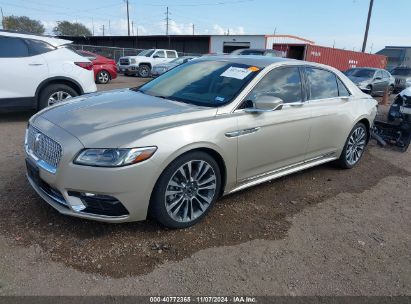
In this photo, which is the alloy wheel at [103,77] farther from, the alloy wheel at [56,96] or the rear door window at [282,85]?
the rear door window at [282,85]

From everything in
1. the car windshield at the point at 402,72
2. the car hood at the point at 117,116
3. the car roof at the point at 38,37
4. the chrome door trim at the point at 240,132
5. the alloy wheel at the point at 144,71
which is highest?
the car roof at the point at 38,37

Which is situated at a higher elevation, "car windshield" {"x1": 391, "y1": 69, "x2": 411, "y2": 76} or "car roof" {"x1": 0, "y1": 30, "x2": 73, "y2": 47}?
"car roof" {"x1": 0, "y1": 30, "x2": 73, "y2": 47}

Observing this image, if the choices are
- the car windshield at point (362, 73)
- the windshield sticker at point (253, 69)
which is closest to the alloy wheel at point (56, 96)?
the windshield sticker at point (253, 69)

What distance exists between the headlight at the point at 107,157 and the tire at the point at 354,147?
3.60 metres

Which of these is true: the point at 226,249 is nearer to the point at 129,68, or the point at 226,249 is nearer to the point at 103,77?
the point at 103,77

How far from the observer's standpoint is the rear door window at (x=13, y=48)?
6.70 m

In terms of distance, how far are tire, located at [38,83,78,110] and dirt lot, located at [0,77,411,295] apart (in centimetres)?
309

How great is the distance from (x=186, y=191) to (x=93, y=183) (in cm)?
88

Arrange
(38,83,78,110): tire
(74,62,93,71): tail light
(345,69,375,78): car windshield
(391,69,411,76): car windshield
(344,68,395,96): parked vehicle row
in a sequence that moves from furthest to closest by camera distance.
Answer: (391,69,411,76): car windshield
(345,69,375,78): car windshield
(344,68,395,96): parked vehicle row
(74,62,93,71): tail light
(38,83,78,110): tire

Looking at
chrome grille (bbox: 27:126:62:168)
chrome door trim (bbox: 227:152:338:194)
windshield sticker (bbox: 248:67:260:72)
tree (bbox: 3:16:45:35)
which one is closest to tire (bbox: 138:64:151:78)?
chrome door trim (bbox: 227:152:338:194)

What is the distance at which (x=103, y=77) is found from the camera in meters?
16.9

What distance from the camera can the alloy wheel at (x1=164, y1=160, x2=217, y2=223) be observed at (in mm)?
3266

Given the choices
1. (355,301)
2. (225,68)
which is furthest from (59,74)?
(355,301)

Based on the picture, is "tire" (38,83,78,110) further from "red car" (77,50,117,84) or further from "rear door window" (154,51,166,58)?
"rear door window" (154,51,166,58)
